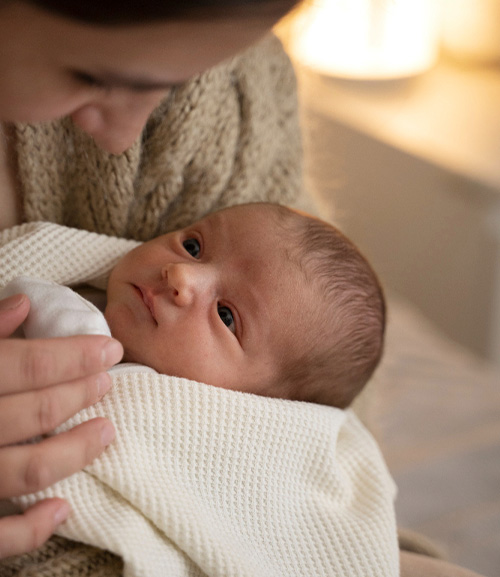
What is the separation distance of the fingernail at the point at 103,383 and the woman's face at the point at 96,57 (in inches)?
10.3

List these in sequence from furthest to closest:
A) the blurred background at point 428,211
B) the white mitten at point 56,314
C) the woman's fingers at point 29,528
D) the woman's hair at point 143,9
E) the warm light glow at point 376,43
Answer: the warm light glow at point 376,43 < the blurred background at point 428,211 < the white mitten at point 56,314 < the woman's fingers at point 29,528 < the woman's hair at point 143,9

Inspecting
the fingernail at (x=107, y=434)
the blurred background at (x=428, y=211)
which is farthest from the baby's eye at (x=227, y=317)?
the blurred background at (x=428, y=211)

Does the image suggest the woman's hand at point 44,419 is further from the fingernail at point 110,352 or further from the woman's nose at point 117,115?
the woman's nose at point 117,115

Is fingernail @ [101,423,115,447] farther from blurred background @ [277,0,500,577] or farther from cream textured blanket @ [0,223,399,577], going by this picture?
blurred background @ [277,0,500,577]

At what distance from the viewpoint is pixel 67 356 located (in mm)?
668

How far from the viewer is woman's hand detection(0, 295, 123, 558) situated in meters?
0.63

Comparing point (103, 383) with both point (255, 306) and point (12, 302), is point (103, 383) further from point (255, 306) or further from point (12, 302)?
point (255, 306)

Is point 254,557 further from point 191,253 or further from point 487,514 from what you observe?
point 487,514

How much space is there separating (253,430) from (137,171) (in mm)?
412

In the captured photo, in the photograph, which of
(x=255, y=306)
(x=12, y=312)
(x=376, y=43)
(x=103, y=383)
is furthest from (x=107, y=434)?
(x=376, y=43)

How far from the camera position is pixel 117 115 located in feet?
2.18

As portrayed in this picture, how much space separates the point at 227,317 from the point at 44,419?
29 centimetres

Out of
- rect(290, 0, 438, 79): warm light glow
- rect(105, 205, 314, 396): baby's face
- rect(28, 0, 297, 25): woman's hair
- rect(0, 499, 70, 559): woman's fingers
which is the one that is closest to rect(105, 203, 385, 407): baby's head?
rect(105, 205, 314, 396): baby's face

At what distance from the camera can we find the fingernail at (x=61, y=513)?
2.16ft
